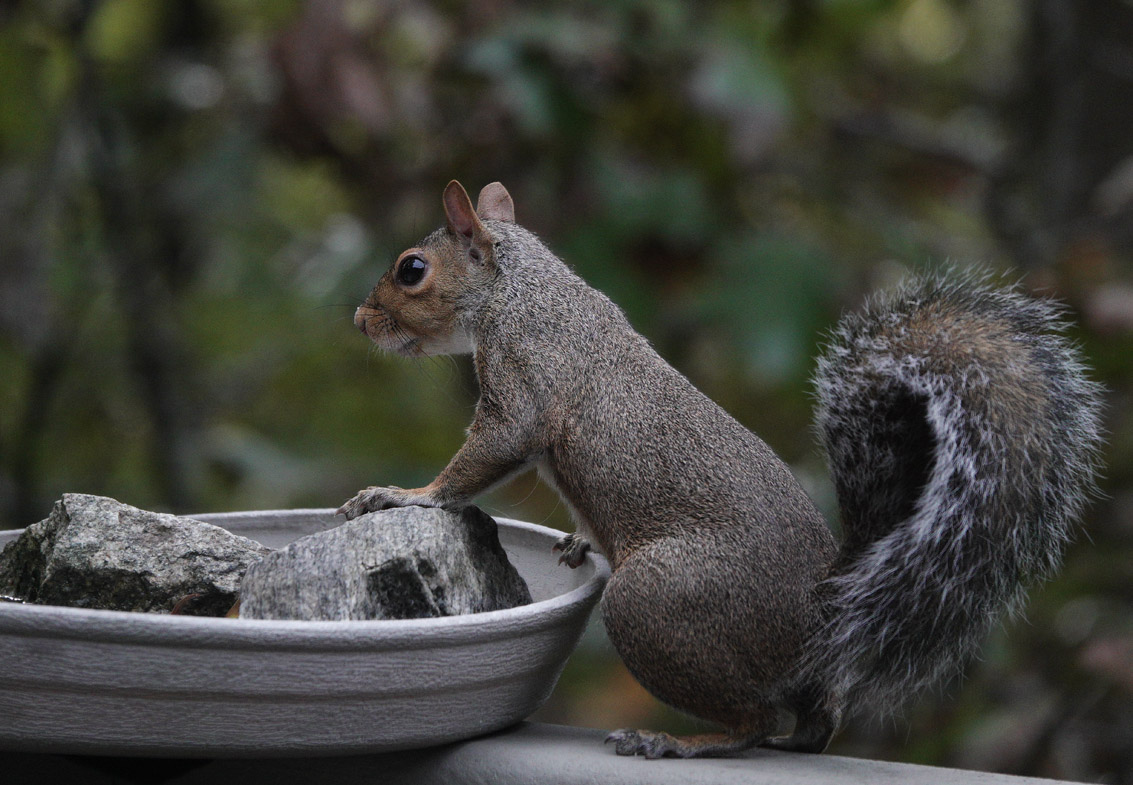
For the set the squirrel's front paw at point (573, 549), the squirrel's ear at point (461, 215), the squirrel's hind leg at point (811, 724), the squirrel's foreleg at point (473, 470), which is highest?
the squirrel's ear at point (461, 215)

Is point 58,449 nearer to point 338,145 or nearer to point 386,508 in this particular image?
point 338,145

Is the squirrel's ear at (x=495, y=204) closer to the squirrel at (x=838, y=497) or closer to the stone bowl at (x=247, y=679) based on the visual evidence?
the squirrel at (x=838, y=497)

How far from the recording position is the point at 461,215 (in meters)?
1.11

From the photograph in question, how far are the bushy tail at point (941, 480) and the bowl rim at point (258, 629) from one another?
0.80ft

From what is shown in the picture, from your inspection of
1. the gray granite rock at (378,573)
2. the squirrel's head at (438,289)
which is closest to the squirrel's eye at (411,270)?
the squirrel's head at (438,289)

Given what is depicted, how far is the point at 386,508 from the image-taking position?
1.01 meters

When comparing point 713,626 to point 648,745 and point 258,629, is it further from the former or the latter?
point 258,629

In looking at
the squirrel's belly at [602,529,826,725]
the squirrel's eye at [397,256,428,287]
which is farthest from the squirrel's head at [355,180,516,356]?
the squirrel's belly at [602,529,826,725]

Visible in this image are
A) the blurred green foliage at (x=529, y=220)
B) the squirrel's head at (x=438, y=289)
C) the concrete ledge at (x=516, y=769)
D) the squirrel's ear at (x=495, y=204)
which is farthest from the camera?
the blurred green foliage at (x=529, y=220)

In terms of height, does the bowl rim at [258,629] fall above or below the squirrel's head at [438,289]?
below

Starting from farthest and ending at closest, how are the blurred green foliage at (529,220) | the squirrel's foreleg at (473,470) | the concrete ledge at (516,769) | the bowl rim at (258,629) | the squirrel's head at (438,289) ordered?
1. the blurred green foliage at (529,220)
2. the squirrel's head at (438,289)
3. the squirrel's foreleg at (473,470)
4. the concrete ledge at (516,769)
5. the bowl rim at (258,629)

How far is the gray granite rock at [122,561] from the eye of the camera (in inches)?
35.9

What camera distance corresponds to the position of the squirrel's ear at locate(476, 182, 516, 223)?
1.23 metres

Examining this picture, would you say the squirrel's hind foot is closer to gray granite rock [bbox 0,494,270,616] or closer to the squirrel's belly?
the squirrel's belly
